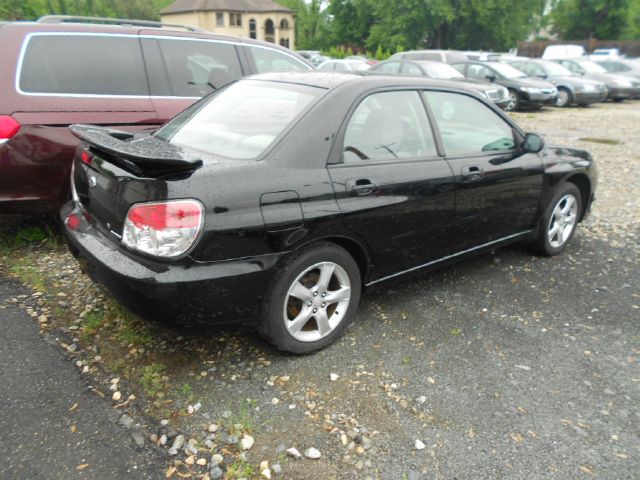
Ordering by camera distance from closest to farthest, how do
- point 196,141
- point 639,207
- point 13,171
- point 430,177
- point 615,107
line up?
point 196,141 → point 430,177 → point 13,171 → point 639,207 → point 615,107

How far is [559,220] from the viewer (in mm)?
4715

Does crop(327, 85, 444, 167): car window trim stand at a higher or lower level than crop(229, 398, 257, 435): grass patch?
higher

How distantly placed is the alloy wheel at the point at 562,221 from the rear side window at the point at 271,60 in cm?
308

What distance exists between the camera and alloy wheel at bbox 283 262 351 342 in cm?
297

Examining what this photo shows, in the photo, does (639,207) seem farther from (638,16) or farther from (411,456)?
(638,16)

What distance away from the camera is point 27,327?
11.0 ft

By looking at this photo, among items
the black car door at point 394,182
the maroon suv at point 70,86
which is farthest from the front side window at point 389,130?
the maroon suv at point 70,86

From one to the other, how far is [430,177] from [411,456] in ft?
5.86

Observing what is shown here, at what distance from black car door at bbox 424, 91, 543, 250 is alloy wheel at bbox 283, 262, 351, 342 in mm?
1063

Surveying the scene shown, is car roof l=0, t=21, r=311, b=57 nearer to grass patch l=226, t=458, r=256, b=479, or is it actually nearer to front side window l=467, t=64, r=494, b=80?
grass patch l=226, t=458, r=256, b=479

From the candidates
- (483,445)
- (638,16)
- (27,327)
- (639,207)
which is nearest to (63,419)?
(27,327)

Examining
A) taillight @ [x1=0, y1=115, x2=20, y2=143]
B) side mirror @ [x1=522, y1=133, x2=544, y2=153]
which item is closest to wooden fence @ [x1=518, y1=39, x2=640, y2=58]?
side mirror @ [x1=522, y1=133, x2=544, y2=153]

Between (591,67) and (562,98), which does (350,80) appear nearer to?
(562,98)

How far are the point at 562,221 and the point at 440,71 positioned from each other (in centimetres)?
1045
